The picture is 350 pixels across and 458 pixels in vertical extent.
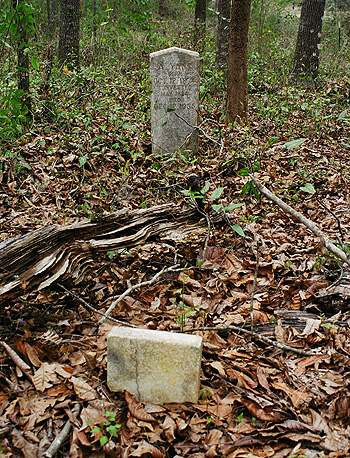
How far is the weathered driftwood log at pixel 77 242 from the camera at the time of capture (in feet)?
8.77

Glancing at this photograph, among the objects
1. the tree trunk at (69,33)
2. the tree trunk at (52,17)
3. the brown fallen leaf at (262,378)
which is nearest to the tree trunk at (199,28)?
the tree trunk at (69,33)

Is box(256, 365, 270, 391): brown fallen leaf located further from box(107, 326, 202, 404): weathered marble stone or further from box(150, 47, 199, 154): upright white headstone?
box(150, 47, 199, 154): upright white headstone

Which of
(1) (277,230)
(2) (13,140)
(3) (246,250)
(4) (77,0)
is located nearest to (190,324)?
(3) (246,250)

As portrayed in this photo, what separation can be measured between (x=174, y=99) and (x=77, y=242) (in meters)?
3.54

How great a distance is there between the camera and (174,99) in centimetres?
587

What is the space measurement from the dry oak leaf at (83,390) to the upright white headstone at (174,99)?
4.07 m

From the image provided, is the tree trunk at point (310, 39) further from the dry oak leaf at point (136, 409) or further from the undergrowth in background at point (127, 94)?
the dry oak leaf at point (136, 409)

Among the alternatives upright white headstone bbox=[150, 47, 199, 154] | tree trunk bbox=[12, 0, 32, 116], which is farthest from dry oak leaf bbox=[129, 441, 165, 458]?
tree trunk bbox=[12, 0, 32, 116]

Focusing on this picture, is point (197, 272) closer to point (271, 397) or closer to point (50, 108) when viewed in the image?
point (271, 397)

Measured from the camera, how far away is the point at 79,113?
20.9 feet

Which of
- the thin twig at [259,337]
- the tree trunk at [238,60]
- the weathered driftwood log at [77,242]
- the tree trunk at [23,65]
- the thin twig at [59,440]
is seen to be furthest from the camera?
the tree trunk at [238,60]

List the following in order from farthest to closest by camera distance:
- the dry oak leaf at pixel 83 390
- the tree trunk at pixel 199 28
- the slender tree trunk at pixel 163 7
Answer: the slender tree trunk at pixel 163 7, the tree trunk at pixel 199 28, the dry oak leaf at pixel 83 390

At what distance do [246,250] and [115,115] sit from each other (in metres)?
3.89

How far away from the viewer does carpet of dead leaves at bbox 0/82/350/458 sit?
198cm
